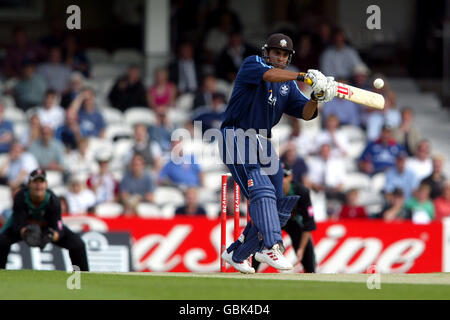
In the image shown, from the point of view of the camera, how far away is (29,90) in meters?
17.8

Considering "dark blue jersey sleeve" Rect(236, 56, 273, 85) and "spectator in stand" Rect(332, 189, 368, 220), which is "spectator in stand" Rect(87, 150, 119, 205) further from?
"dark blue jersey sleeve" Rect(236, 56, 273, 85)

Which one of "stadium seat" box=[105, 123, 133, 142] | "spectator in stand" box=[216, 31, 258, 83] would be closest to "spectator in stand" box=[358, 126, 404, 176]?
"spectator in stand" box=[216, 31, 258, 83]

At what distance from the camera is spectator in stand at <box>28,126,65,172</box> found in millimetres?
16484

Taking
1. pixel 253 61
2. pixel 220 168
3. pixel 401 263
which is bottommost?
pixel 401 263

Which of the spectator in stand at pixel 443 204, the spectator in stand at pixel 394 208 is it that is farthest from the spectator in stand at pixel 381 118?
the spectator in stand at pixel 394 208

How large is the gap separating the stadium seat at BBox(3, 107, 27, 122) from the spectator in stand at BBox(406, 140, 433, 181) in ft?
21.2

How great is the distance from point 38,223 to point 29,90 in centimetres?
696

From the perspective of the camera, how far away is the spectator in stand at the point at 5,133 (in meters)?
16.8

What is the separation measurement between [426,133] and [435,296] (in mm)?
11111

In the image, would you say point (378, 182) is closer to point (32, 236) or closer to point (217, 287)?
point (32, 236)

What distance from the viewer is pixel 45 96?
17.6 meters

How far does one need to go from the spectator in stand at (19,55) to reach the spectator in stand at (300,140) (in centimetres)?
482
